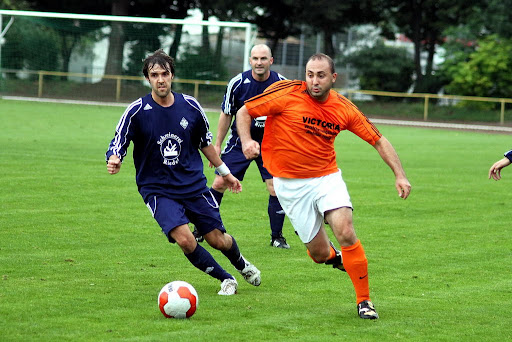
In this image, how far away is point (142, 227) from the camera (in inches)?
385

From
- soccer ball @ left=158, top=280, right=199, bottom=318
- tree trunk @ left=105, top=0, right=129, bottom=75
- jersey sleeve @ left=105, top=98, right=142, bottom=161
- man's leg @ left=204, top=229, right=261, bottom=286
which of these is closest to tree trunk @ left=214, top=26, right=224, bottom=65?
tree trunk @ left=105, top=0, right=129, bottom=75

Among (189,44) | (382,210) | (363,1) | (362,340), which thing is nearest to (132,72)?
(189,44)

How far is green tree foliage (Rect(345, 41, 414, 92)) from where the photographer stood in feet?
146

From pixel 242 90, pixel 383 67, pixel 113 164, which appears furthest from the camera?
pixel 383 67

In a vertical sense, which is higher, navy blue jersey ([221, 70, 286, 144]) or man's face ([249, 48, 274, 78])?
man's face ([249, 48, 274, 78])

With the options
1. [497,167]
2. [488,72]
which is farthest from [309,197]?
[488,72]

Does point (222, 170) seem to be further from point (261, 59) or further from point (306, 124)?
point (261, 59)

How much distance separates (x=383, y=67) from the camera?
44.3 metres

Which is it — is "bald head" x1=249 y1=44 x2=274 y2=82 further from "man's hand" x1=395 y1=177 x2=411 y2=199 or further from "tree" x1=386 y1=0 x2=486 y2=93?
"tree" x1=386 y1=0 x2=486 y2=93

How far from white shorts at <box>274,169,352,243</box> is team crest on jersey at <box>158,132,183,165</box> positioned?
2.76 ft

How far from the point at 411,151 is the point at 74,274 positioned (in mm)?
16186

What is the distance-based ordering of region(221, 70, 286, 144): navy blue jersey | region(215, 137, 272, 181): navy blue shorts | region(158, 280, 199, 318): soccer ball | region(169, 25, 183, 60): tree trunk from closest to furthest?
region(158, 280, 199, 318): soccer ball < region(221, 70, 286, 144): navy blue jersey < region(215, 137, 272, 181): navy blue shorts < region(169, 25, 183, 60): tree trunk

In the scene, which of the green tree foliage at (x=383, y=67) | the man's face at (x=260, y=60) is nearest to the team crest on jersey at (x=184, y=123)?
the man's face at (x=260, y=60)

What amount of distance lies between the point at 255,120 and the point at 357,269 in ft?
12.1
